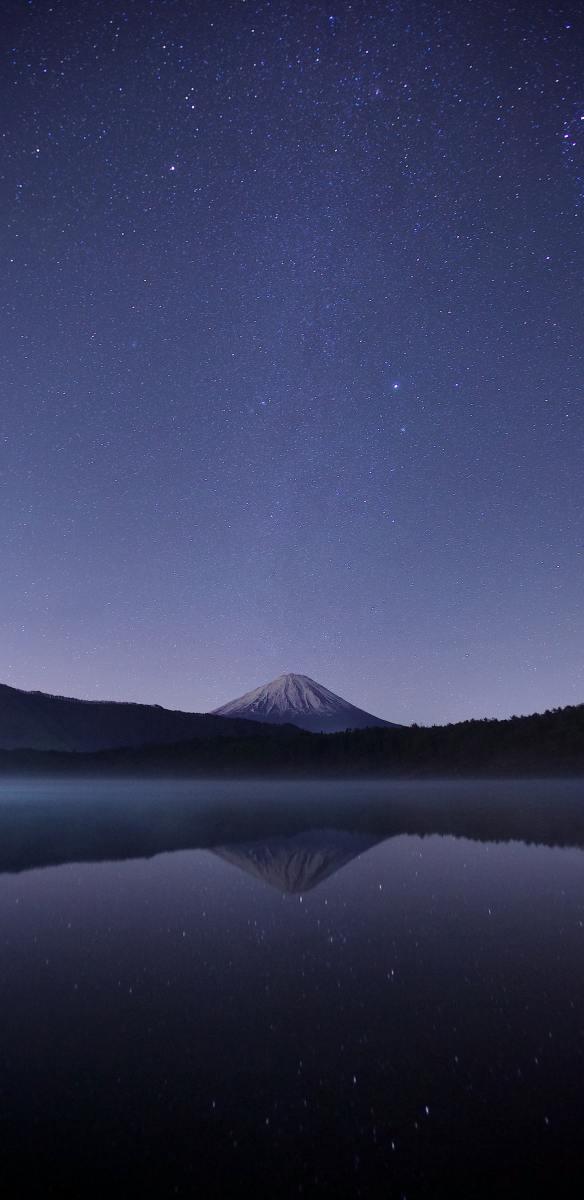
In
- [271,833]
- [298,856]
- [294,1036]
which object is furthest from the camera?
[271,833]

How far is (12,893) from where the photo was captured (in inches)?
710

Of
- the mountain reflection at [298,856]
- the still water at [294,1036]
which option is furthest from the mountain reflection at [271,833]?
the still water at [294,1036]

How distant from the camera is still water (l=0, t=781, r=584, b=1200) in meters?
5.79

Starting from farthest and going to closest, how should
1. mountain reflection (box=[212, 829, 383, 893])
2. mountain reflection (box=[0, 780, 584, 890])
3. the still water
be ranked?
mountain reflection (box=[0, 780, 584, 890])
mountain reflection (box=[212, 829, 383, 893])
the still water

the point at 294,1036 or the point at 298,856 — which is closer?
the point at 294,1036

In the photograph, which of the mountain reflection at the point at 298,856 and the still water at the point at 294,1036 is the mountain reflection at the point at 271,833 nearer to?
the mountain reflection at the point at 298,856

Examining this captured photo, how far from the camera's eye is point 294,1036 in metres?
8.52

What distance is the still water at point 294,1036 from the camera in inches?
228

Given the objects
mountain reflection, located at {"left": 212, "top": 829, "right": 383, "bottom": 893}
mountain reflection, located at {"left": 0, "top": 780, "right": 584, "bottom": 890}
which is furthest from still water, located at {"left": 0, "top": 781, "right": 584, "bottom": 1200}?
mountain reflection, located at {"left": 0, "top": 780, "right": 584, "bottom": 890}

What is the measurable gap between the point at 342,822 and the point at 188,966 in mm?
28259

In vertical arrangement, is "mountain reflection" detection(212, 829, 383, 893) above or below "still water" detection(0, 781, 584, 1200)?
above

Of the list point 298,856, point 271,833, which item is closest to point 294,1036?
point 298,856

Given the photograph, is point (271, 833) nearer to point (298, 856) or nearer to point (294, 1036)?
point (298, 856)

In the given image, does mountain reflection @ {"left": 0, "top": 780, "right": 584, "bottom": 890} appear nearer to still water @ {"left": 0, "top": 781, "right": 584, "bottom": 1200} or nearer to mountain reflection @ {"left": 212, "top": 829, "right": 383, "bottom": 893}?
mountain reflection @ {"left": 212, "top": 829, "right": 383, "bottom": 893}
